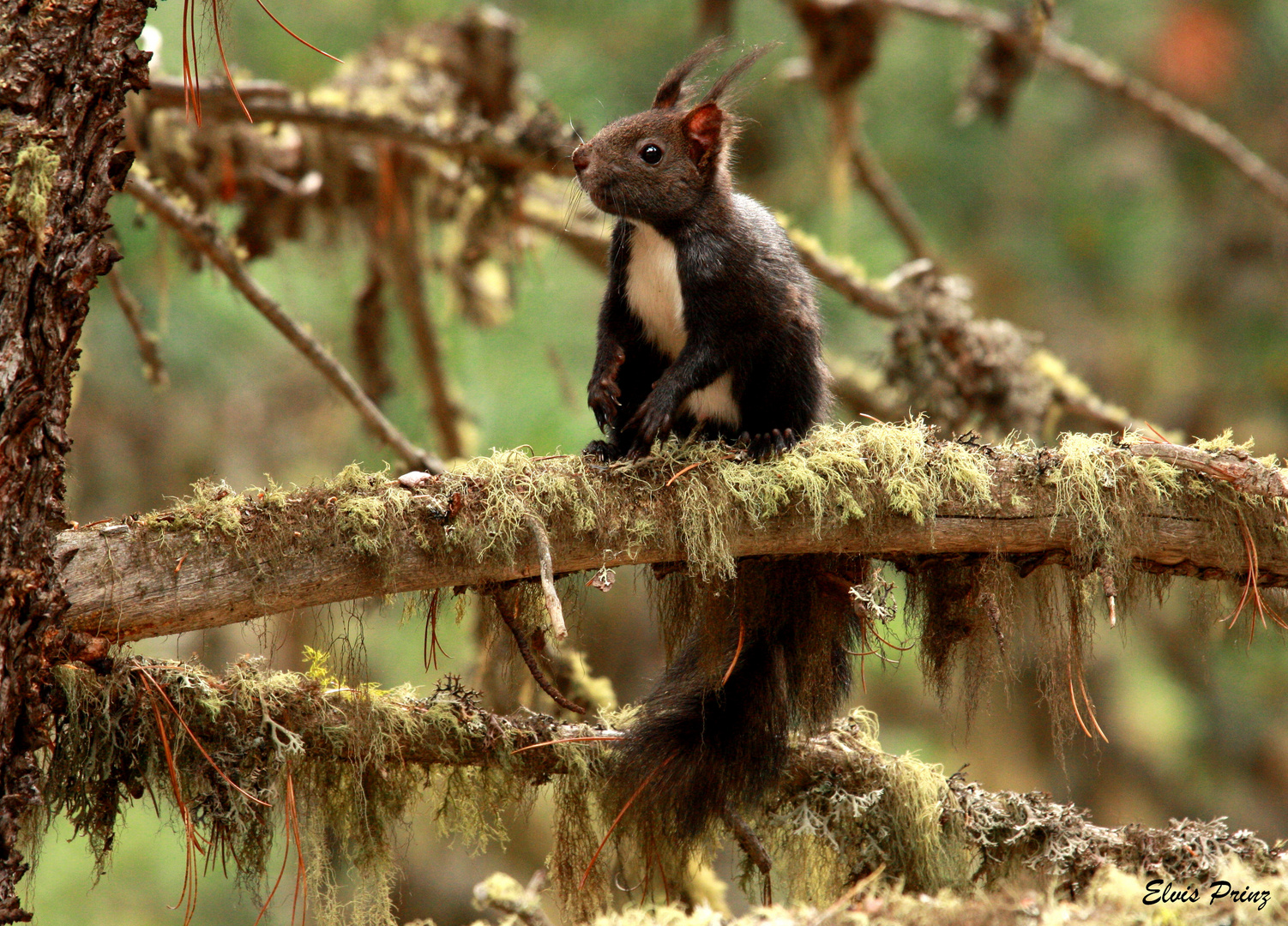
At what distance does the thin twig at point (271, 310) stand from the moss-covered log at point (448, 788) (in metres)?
1.00

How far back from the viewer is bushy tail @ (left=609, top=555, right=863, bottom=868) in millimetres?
2768

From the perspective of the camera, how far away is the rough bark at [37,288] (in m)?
2.11

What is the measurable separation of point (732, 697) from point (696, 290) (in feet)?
3.56

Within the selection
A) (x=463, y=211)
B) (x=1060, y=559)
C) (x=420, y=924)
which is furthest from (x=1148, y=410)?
(x=420, y=924)

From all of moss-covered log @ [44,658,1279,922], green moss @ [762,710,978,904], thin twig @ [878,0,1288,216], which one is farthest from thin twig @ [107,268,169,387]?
thin twig @ [878,0,1288,216]

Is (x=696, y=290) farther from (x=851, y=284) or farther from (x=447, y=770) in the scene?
(x=851, y=284)

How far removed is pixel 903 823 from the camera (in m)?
2.89

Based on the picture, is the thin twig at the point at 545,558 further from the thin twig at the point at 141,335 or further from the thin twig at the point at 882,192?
the thin twig at the point at 882,192

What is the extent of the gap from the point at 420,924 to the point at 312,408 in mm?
6075

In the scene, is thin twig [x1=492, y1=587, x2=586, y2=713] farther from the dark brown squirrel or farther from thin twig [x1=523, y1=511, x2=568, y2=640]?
the dark brown squirrel

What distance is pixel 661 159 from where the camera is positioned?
3.30 m

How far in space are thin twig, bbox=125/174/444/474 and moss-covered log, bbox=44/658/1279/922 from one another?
3.30ft

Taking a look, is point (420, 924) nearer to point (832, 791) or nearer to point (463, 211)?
point (832, 791)

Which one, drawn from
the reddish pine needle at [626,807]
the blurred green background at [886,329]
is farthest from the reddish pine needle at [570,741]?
the blurred green background at [886,329]
